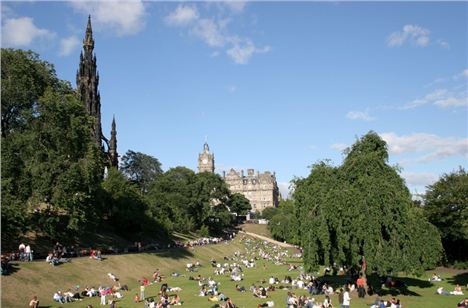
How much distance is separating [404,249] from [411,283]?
12.3 m

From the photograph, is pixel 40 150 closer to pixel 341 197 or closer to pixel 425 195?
pixel 341 197

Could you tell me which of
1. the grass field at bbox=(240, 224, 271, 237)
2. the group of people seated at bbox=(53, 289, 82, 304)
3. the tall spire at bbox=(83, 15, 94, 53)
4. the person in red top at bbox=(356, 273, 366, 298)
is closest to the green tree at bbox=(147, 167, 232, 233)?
the grass field at bbox=(240, 224, 271, 237)

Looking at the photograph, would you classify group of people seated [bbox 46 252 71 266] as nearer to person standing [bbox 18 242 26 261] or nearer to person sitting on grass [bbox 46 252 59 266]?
person sitting on grass [bbox 46 252 59 266]

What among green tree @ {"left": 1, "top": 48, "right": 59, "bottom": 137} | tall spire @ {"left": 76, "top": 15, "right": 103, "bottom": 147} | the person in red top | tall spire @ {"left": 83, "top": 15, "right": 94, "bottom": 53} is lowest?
the person in red top

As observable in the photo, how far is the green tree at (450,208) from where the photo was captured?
151 ft

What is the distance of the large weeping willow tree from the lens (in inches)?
1084

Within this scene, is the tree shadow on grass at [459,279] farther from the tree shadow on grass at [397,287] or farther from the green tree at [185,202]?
the green tree at [185,202]

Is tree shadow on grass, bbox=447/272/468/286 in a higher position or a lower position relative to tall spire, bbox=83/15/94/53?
lower

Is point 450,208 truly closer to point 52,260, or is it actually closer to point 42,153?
point 52,260

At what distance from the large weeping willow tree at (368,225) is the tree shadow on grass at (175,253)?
26033mm

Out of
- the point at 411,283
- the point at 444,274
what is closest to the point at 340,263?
the point at 411,283

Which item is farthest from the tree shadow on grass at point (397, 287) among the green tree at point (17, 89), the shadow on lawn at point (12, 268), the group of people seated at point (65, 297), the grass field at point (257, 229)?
the grass field at point (257, 229)

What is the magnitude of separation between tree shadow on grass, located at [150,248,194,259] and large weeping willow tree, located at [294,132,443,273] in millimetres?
26033

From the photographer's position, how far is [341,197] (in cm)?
2856
